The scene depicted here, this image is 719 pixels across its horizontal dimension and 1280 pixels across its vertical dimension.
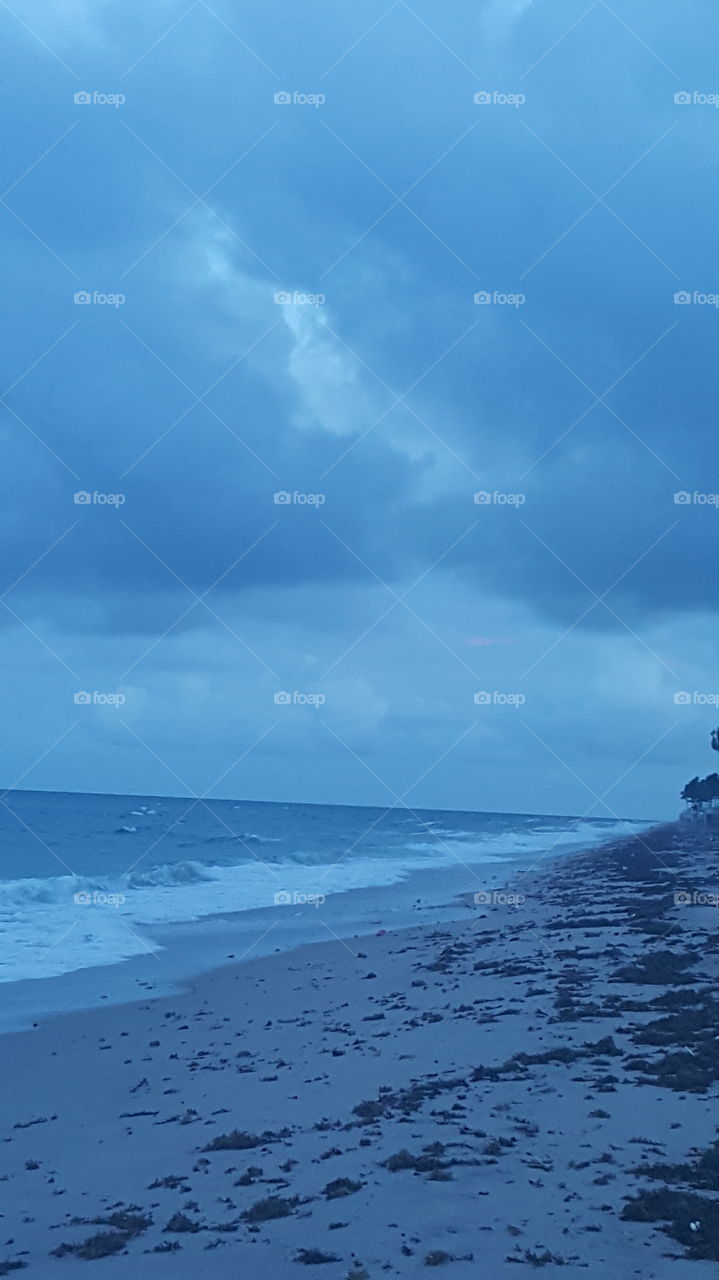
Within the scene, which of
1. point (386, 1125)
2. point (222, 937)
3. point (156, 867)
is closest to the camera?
point (386, 1125)

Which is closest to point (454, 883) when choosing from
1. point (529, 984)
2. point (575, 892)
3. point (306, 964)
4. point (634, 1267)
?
point (575, 892)

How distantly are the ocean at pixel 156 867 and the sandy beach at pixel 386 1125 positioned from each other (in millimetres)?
8037

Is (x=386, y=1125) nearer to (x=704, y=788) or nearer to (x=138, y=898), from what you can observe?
(x=138, y=898)

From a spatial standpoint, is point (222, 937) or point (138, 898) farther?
point (138, 898)

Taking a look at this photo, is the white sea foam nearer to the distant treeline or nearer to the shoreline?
the shoreline

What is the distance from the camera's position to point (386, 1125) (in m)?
9.42

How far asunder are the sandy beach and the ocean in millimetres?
8037

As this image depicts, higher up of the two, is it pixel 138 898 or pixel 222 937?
pixel 138 898

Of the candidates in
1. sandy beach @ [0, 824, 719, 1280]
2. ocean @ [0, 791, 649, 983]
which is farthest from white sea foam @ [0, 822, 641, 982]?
sandy beach @ [0, 824, 719, 1280]

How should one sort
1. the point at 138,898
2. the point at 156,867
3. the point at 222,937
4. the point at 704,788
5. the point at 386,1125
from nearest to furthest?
the point at 386,1125 < the point at 222,937 < the point at 138,898 < the point at 156,867 < the point at 704,788

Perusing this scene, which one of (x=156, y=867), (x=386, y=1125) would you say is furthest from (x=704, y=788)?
(x=386, y=1125)

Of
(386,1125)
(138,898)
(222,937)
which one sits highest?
(138,898)

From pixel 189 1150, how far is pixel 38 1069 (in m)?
4.72

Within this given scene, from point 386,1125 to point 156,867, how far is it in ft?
132
